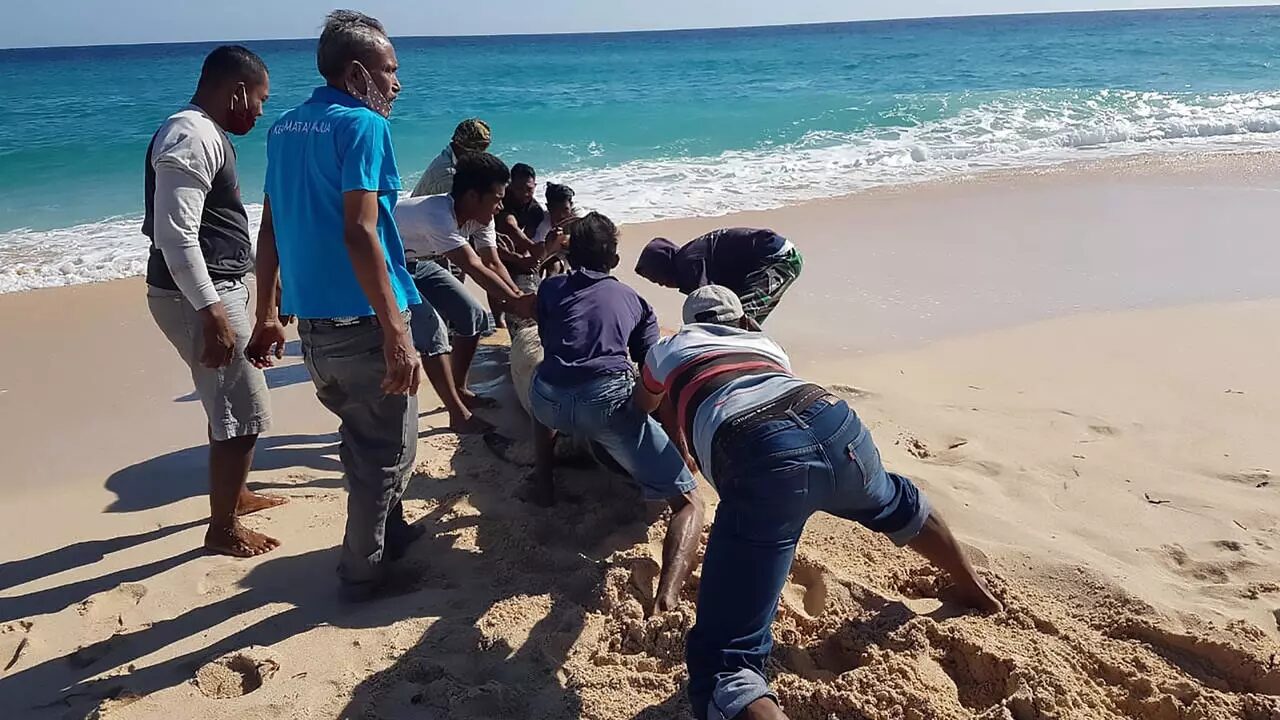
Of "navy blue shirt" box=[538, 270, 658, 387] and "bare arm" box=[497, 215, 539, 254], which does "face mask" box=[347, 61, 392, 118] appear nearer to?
"navy blue shirt" box=[538, 270, 658, 387]

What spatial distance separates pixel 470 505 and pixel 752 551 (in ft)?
6.05

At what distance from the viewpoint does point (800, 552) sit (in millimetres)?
3338

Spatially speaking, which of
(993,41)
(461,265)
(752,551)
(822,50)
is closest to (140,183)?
(461,265)

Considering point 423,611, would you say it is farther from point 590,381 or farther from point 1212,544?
point 1212,544

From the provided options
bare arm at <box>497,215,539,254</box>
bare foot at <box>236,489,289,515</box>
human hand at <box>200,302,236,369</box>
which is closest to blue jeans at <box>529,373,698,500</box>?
human hand at <box>200,302,236,369</box>

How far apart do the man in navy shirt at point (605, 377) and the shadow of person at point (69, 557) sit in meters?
1.63

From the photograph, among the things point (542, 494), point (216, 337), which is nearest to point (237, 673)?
point (216, 337)

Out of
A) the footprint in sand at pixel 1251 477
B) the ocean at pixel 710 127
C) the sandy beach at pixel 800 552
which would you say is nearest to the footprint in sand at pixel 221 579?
the sandy beach at pixel 800 552

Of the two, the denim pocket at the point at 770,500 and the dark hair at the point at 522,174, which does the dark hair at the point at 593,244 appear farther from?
the dark hair at the point at 522,174

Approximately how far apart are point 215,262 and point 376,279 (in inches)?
39.3

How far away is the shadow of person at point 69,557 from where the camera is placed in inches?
135

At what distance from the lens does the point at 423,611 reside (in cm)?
311

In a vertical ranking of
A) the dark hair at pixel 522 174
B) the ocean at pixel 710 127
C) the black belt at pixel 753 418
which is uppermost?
the black belt at pixel 753 418

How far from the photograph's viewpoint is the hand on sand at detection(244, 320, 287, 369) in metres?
3.22
